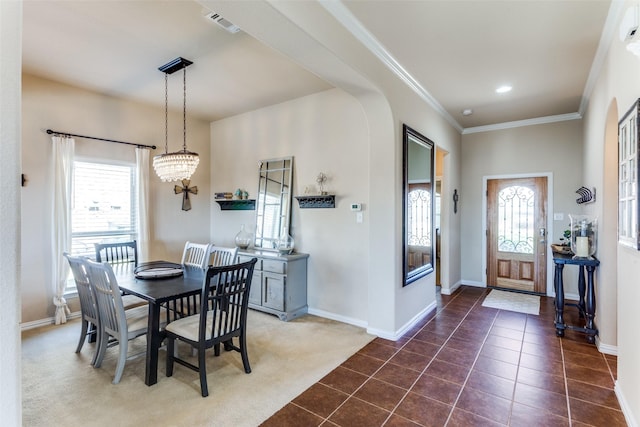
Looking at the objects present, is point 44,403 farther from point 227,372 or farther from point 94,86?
point 94,86

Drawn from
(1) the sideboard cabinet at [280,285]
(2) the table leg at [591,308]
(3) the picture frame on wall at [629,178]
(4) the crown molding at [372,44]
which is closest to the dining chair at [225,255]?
(1) the sideboard cabinet at [280,285]

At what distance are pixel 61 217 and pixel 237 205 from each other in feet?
7.21

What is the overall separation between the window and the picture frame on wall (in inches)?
208

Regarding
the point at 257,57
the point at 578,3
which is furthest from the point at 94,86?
the point at 578,3

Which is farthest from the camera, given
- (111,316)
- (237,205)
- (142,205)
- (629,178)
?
(237,205)

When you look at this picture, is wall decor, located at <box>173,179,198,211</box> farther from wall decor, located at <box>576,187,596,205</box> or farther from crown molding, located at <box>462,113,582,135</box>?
wall decor, located at <box>576,187,596,205</box>

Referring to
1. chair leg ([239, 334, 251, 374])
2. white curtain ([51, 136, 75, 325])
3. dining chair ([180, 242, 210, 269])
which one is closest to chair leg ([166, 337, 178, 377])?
chair leg ([239, 334, 251, 374])

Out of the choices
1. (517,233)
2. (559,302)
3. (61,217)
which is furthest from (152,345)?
(517,233)

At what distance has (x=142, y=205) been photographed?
15.0ft

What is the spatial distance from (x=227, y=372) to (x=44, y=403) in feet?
4.09

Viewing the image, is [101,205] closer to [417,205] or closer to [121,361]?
[121,361]

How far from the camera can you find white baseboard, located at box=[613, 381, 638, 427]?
1977mm

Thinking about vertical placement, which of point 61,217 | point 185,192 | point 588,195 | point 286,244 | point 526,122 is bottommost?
point 286,244

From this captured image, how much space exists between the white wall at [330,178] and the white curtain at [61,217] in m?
2.29
